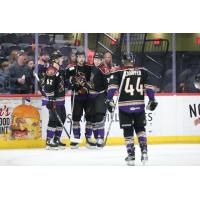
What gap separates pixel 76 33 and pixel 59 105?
2.69 ft

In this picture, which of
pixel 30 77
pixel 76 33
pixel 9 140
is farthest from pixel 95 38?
pixel 9 140

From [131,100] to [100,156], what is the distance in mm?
696

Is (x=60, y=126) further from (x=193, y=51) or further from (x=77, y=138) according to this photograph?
(x=193, y=51)

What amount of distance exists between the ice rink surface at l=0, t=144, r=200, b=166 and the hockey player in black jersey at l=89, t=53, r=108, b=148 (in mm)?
205

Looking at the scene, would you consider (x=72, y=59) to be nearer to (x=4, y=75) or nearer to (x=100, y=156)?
(x=4, y=75)

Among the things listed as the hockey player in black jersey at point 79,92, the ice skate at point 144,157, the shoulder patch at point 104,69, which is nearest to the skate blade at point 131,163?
the ice skate at point 144,157

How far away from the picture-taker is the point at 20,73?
9.49 meters

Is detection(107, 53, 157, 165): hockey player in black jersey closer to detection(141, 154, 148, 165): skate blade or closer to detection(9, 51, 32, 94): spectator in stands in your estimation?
detection(141, 154, 148, 165): skate blade

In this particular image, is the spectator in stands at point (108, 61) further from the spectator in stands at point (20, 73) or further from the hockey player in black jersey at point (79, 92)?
the spectator in stands at point (20, 73)

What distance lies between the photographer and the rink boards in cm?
939

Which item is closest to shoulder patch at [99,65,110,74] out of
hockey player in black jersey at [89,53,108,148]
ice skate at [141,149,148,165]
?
hockey player in black jersey at [89,53,108,148]

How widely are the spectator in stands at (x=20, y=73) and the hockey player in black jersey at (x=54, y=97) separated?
0.20 meters

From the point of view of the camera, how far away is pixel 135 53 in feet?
30.7

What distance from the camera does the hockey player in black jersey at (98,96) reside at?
9.34 m
